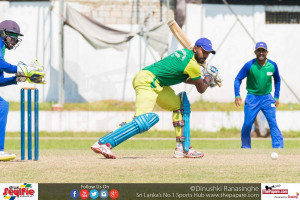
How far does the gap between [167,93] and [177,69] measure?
41 centimetres

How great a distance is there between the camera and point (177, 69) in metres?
10.6

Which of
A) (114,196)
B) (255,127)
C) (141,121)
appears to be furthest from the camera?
(255,127)

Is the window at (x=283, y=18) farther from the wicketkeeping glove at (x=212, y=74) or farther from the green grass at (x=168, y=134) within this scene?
the wicketkeeping glove at (x=212, y=74)

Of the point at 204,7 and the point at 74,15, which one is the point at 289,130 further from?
the point at 74,15

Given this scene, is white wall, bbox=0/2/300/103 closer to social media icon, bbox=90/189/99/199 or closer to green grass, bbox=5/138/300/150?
green grass, bbox=5/138/300/150

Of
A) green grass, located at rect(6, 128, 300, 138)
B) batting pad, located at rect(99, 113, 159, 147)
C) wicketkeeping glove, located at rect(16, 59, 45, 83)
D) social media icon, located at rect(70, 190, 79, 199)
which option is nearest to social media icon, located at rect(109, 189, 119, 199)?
social media icon, located at rect(70, 190, 79, 199)

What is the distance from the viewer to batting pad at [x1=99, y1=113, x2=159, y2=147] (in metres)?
10.3

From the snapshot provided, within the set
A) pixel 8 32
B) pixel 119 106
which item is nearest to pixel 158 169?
pixel 8 32

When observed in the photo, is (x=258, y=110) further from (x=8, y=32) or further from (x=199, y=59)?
(x=8, y=32)

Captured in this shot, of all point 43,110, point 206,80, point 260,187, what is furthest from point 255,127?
point 260,187

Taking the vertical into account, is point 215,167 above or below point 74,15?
below

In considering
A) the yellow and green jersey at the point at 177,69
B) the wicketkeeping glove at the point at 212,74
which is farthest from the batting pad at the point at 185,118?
the wicketkeeping glove at the point at 212,74

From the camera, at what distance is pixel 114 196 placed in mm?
7715

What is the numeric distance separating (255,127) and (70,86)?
6.86m
